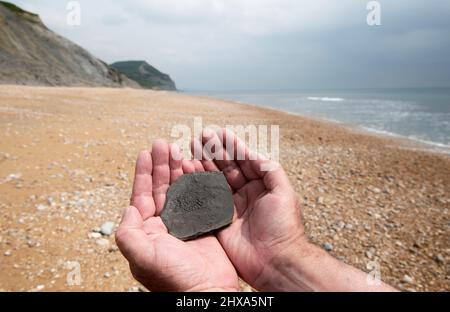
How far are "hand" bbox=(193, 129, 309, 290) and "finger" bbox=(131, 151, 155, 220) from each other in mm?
743

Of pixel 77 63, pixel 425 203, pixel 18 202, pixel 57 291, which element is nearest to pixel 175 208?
pixel 57 291

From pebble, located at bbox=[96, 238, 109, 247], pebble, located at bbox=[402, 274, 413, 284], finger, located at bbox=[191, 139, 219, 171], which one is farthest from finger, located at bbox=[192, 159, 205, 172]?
pebble, located at bbox=[402, 274, 413, 284]

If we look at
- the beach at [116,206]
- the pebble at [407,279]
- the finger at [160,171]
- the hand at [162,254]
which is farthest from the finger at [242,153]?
the pebble at [407,279]

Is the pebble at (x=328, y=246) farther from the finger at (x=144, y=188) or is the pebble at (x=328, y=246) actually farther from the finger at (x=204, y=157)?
the finger at (x=144, y=188)

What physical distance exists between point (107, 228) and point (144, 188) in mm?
1769

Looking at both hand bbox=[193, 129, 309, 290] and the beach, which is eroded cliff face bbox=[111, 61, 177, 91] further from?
hand bbox=[193, 129, 309, 290]

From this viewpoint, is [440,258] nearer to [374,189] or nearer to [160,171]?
[374,189]

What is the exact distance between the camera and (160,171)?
344 cm

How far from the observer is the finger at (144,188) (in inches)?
123

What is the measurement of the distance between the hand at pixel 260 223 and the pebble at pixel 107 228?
87.6 inches

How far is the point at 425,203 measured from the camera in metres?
6.49

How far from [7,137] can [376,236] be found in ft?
27.8

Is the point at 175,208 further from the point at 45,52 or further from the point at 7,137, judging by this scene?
the point at 45,52

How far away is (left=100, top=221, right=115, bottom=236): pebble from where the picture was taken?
4516 mm
